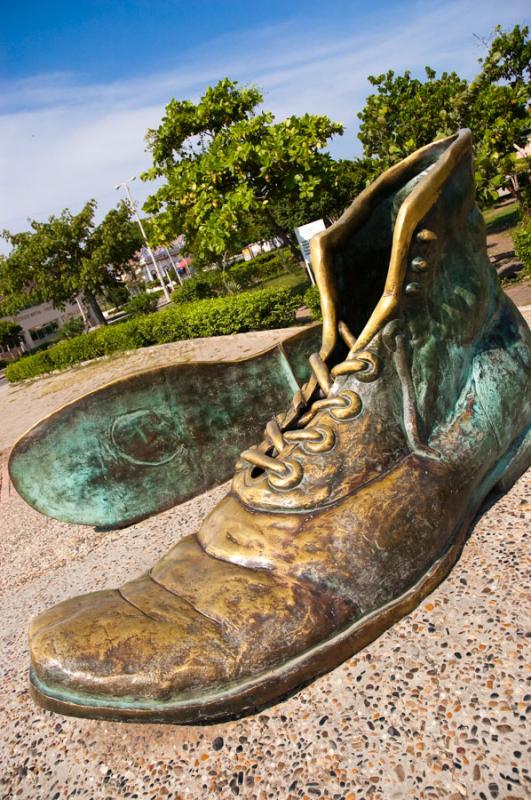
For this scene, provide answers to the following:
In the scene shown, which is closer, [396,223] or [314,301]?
[396,223]

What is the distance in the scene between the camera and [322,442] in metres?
1.50

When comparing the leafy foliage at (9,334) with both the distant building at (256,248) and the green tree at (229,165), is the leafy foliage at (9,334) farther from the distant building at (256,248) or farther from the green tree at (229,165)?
the green tree at (229,165)

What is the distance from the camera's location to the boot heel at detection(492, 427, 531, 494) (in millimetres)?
1811

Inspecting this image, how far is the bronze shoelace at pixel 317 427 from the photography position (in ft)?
4.91

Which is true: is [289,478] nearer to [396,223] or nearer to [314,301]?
[396,223]

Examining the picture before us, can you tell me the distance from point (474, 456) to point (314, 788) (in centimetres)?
94

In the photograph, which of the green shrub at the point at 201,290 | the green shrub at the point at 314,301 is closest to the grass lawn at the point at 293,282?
the green shrub at the point at 201,290

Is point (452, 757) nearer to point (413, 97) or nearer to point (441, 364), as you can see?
point (441, 364)

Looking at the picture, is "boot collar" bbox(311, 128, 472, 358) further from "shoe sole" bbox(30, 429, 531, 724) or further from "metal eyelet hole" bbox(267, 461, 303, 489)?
"shoe sole" bbox(30, 429, 531, 724)

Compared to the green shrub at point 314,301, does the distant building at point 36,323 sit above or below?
above

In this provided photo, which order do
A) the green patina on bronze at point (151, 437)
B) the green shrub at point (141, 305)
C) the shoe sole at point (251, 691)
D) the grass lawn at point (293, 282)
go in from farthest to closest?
the green shrub at point (141, 305)
the grass lawn at point (293, 282)
the green patina on bronze at point (151, 437)
the shoe sole at point (251, 691)

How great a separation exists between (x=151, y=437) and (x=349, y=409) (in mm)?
1427

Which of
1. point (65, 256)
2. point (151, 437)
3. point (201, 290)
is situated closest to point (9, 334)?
point (65, 256)

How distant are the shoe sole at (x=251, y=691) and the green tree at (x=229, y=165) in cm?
1028
